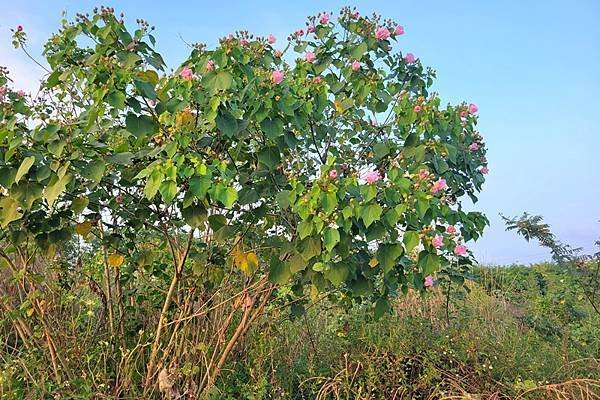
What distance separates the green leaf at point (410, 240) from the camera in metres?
2.06

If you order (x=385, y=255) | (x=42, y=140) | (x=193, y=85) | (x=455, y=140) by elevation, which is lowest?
(x=385, y=255)

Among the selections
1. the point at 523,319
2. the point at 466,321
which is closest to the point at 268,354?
the point at 466,321

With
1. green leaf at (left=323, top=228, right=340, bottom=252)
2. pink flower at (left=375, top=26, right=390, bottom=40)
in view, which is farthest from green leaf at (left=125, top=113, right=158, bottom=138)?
pink flower at (left=375, top=26, right=390, bottom=40)

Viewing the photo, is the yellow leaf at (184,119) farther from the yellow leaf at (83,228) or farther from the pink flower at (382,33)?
the pink flower at (382,33)

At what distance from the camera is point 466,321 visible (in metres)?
4.05

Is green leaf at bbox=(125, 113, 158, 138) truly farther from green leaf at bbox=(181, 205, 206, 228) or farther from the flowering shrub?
green leaf at bbox=(181, 205, 206, 228)

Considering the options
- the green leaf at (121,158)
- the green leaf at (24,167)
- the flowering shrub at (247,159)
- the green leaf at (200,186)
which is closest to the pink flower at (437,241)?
the flowering shrub at (247,159)

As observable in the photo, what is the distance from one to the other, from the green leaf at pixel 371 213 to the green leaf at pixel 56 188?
111 centimetres

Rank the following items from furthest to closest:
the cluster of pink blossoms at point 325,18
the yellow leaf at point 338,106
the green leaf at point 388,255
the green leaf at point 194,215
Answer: the cluster of pink blossoms at point 325,18
the yellow leaf at point 338,106
the green leaf at point 194,215
the green leaf at point 388,255

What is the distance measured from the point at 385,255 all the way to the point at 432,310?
2315 millimetres

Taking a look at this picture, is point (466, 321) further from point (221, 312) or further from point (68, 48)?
point (68, 48)

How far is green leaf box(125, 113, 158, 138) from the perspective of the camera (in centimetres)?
219

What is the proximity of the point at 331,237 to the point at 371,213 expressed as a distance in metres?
0.16

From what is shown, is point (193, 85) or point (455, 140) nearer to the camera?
point (193, 85)
